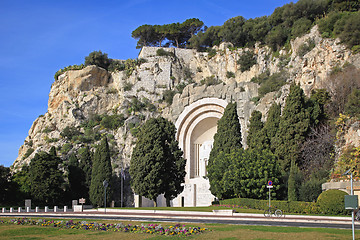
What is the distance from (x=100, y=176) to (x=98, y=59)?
25259 mm

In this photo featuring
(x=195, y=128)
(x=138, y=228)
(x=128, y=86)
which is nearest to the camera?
(x=138, y=228)

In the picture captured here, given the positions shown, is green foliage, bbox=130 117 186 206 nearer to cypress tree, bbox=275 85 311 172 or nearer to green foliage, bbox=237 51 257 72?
cypress tree, bbox=275 85 311 172

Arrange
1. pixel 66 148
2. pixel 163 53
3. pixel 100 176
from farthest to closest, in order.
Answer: pixel 163 53 < pixel 66 148 < pixel 100 176

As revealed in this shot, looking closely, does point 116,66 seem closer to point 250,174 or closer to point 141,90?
point 141,90

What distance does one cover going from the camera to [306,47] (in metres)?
41.8

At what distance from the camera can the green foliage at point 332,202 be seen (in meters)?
22.0

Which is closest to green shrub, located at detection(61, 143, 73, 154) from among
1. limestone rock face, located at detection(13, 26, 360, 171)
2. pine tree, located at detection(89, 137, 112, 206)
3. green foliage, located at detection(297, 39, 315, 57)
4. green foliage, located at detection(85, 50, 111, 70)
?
limestone rock face, located at detection(13, 26, 360, 171)

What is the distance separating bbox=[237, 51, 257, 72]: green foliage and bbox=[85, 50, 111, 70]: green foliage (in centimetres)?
2162

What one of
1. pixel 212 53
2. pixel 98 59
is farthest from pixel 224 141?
pixel 98 59

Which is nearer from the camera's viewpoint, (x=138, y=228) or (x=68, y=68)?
(x=138, y=228)

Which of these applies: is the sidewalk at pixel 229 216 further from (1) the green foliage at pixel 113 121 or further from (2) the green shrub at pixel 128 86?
(2) the green shrub at pixel 128 86

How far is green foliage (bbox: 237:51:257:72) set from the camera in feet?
175

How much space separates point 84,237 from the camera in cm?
1427

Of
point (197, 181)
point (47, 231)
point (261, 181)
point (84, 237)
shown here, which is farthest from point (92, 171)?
point (84, 237)
